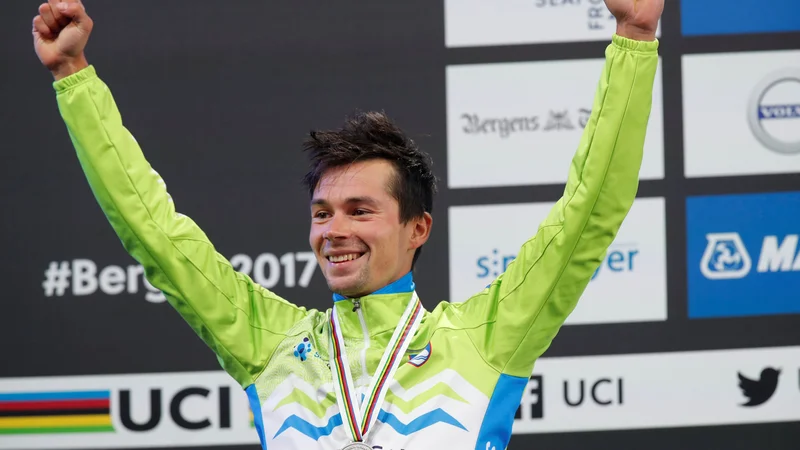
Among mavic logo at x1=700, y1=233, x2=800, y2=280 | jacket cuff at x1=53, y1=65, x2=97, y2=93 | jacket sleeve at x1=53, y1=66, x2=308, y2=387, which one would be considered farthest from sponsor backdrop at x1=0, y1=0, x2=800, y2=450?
jacket cuff at x1=53, y1=65, x2=97, y2=93

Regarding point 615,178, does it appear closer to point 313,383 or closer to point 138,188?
point 313,383

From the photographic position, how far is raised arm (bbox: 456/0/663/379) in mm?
1592

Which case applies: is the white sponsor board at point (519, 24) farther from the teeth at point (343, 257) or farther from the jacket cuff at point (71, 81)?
the jacket cuff at point (71, 81)

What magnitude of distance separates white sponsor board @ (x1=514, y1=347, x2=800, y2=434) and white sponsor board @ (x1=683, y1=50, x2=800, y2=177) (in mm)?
590

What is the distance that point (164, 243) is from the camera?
5.80 feet

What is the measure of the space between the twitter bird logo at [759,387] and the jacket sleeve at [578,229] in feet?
5.04

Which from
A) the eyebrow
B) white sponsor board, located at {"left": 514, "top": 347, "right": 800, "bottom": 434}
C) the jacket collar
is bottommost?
white sponsor board, located at {"left": 514, "top": 347, "right": 800, "bottom": 434}

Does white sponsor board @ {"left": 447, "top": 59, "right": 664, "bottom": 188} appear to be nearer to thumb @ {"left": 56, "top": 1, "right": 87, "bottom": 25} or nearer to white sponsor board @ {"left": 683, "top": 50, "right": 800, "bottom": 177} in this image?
white sponsor board @ {"left": 683, "top": 50, "right": 800, "bottom": 177}

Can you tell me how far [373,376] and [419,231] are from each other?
1.09ft

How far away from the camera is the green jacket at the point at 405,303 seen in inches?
63.8

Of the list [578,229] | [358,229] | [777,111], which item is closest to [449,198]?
[777,111]

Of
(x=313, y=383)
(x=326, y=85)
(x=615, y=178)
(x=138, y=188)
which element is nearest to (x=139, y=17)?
(x=326, y=85)

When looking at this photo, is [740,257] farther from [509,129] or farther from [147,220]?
[147,220]

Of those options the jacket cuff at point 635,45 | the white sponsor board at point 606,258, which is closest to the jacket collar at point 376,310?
the jacket cuff at point 635,45
